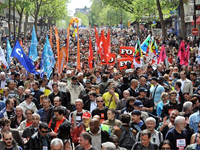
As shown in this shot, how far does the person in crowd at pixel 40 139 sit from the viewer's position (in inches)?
320

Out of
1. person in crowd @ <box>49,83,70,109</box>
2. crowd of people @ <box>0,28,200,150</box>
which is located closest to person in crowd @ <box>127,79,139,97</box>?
crowd of people @ <box>0,28,200,150</box>

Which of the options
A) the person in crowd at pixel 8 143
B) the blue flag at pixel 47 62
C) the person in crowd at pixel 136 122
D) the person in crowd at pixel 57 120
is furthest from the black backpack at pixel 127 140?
the blue flag at pixel 47 62

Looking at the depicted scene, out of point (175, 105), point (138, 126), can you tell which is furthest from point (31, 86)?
point (138, 126)

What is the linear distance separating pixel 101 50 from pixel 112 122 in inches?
402

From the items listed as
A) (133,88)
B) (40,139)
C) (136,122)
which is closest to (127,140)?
(136,122)

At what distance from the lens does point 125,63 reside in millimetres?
17891

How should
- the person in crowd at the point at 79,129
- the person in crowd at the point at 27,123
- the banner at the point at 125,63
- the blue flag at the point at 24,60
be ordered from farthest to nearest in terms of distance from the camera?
the banner at the point at 125,63 → the blue flag at the point at 24,60 → the person in crowd at the point at 27,123 → the person in crowd at the point at 79,129

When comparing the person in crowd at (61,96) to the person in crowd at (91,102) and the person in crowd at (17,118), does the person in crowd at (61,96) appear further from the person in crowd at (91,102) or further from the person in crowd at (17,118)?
the person in crowd at (17,118)

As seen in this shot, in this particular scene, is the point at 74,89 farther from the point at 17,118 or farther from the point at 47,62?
the point at 47,62

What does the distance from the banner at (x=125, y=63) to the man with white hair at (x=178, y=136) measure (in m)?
9.61

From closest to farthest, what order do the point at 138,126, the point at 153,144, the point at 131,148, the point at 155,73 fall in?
the point at 153,144, the point at 131,148, the point at 138,126, the point at 155,73

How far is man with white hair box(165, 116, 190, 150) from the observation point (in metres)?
8.11

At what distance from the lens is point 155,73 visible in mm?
15742

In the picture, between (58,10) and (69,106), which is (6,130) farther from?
(58,10)
